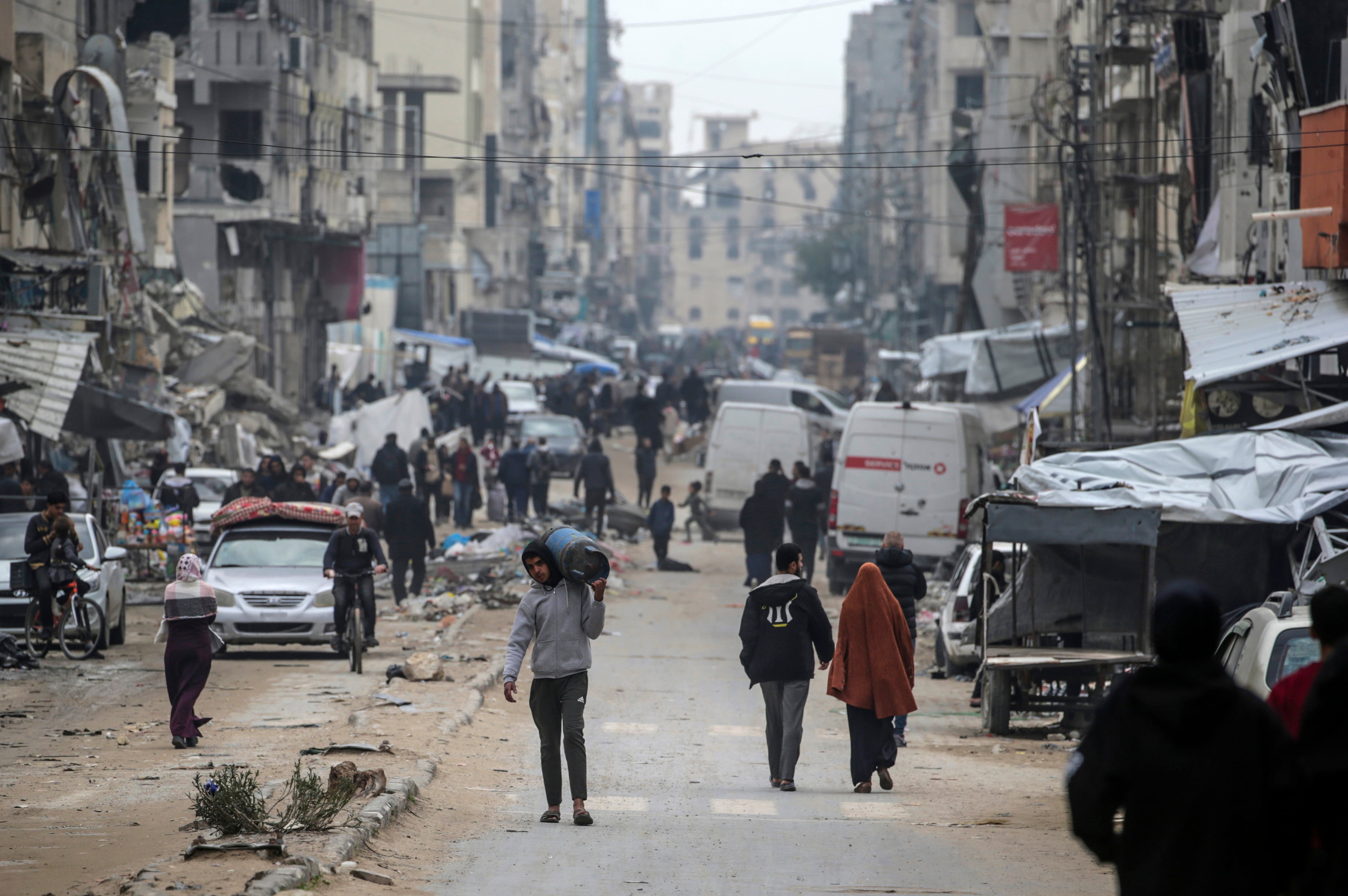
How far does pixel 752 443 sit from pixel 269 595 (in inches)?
489

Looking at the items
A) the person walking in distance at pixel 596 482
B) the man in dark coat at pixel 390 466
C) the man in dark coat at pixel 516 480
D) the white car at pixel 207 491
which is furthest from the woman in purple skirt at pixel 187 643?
the man in dark coat at pixel 516 480

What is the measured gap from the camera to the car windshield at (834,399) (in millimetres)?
43125

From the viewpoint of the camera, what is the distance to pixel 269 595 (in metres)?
17.2

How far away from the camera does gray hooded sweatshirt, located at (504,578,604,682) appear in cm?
925

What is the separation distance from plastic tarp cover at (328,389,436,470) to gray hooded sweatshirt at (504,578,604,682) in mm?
26172

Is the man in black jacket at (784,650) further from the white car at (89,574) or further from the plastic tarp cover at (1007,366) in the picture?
the plastic tarp cover at (1007,366)

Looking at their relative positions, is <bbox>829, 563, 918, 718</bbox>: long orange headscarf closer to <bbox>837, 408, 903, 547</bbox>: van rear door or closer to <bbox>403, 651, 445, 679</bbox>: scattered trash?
<bbox>403, 651, 445, 679</bbox>: scattered trash

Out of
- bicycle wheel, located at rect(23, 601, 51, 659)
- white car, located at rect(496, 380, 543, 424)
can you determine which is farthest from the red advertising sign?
bicycle wheel, located at rect(23, 601, 51, 659)

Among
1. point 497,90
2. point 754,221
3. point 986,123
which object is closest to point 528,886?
point 986,123

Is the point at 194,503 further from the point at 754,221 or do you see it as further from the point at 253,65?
the point at 754,221

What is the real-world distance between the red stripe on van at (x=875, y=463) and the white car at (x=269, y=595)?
25.7 ft

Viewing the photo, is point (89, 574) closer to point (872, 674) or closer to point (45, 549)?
point (45, 549)

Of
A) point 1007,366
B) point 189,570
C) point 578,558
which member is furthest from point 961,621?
point 1007,366

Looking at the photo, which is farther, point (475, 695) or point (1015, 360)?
point (1015, 360)
